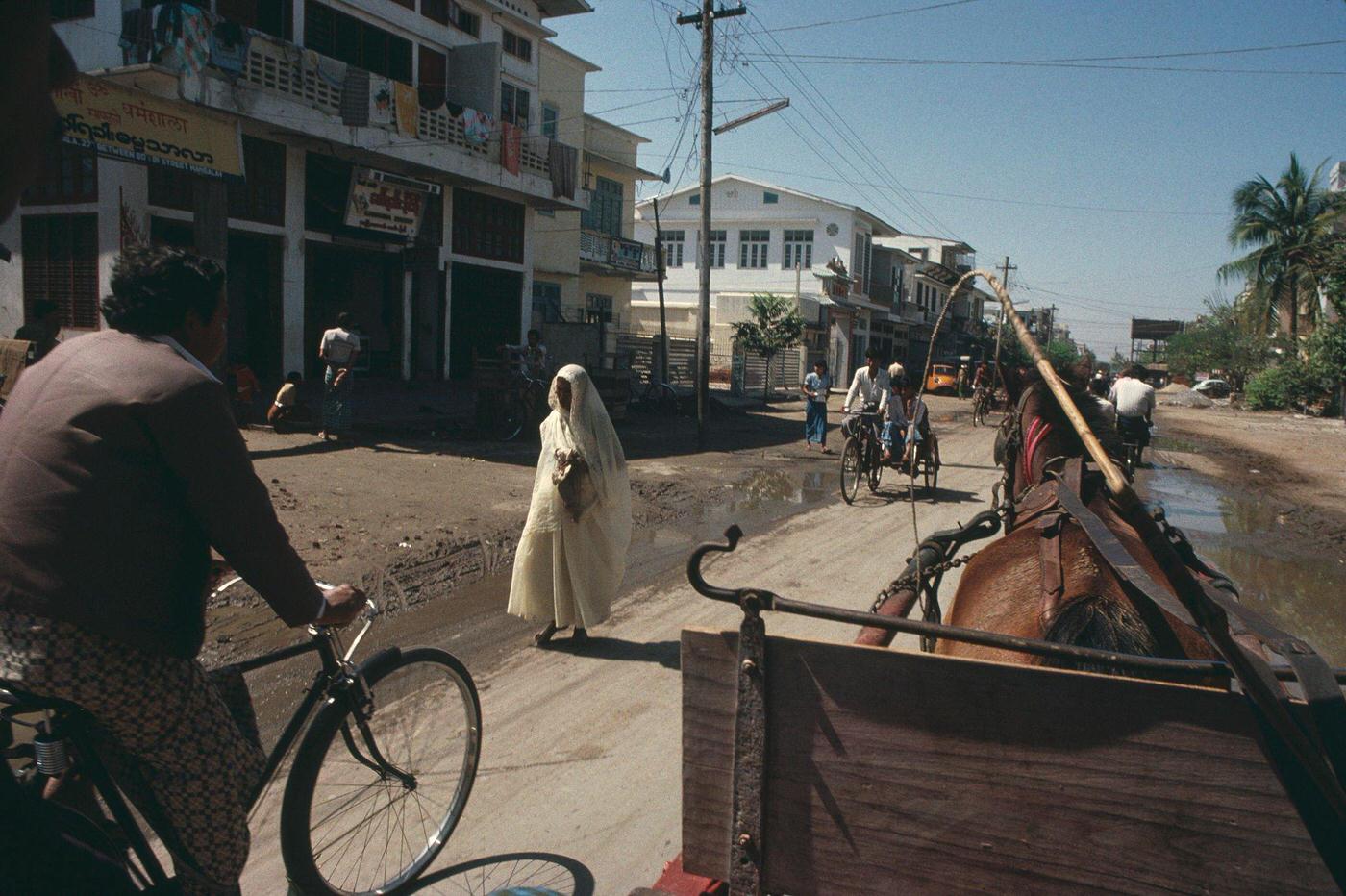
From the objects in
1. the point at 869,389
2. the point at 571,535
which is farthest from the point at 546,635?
the point at 869,389

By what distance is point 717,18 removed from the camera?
55.3 feet

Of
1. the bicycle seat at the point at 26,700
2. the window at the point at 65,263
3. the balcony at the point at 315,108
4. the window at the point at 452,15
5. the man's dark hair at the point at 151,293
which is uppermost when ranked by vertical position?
the window at the point at 452,15

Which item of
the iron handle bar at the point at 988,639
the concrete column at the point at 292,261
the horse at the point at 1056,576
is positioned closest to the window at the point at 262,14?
the concrete column at the point at 292,261

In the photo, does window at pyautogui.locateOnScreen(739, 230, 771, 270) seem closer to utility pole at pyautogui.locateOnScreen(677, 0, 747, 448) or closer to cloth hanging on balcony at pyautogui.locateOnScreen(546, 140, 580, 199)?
cloth hanging on balcony at pyautogui.locateOnScreen(546, 140, 580, 199)

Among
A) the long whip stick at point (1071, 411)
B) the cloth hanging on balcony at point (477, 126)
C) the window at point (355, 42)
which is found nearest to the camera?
the long whip stick at point (1071, 411)

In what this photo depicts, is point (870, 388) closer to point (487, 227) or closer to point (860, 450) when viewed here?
point (860, 450)

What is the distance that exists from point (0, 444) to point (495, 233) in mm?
20732

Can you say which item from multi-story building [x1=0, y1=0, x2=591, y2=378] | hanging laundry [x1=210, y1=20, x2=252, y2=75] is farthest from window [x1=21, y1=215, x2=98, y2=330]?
hanging laundry [x1=210, y1=20, x2=252, y2=75]

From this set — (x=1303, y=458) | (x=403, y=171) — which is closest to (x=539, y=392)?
(x=403, y=171)

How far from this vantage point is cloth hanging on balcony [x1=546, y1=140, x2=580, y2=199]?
71.4 feet

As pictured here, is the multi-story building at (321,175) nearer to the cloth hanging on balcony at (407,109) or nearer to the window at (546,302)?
the cloth hanging on balcony at (407,109)

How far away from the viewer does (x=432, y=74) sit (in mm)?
19734

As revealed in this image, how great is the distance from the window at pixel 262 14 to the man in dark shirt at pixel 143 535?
1560cm

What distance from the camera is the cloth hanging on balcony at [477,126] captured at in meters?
18.7
